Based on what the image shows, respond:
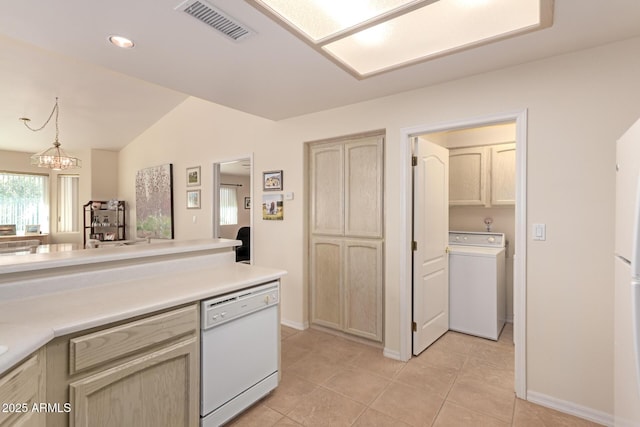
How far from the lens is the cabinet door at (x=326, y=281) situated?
10.4 ft

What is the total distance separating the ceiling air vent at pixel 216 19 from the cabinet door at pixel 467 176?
110 inches

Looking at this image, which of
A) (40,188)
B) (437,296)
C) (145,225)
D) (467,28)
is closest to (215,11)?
(467,28)

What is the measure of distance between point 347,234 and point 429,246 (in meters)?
0.79

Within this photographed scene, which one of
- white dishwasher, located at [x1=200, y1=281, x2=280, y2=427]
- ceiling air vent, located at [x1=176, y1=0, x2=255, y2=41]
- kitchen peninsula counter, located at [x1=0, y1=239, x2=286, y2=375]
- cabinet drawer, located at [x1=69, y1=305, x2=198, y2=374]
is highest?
ceiling air vent, located at [x1=176, y1=0, x2=255, y2=41]

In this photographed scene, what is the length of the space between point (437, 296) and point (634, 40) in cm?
232

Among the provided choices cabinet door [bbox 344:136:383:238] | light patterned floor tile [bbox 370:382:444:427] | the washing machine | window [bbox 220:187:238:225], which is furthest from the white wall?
window [bbox 220:187:238:225]

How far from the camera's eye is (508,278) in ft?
11.3

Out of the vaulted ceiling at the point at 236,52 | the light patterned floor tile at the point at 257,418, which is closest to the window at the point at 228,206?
the vaulted ceiling at the point at 236,52

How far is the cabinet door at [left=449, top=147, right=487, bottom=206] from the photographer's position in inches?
136

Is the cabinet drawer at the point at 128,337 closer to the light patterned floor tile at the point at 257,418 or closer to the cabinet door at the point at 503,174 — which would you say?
the light patterned floor tile at the point at 257,418

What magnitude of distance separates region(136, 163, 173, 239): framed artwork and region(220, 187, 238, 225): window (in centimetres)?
209

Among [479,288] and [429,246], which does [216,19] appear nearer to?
[429,246]

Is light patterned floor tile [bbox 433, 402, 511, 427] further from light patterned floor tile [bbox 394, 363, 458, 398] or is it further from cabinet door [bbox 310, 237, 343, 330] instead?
cabinet door [bbox 310, 237, 343, 330]

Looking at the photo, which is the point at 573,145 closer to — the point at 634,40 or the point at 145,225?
the point at 634,40
